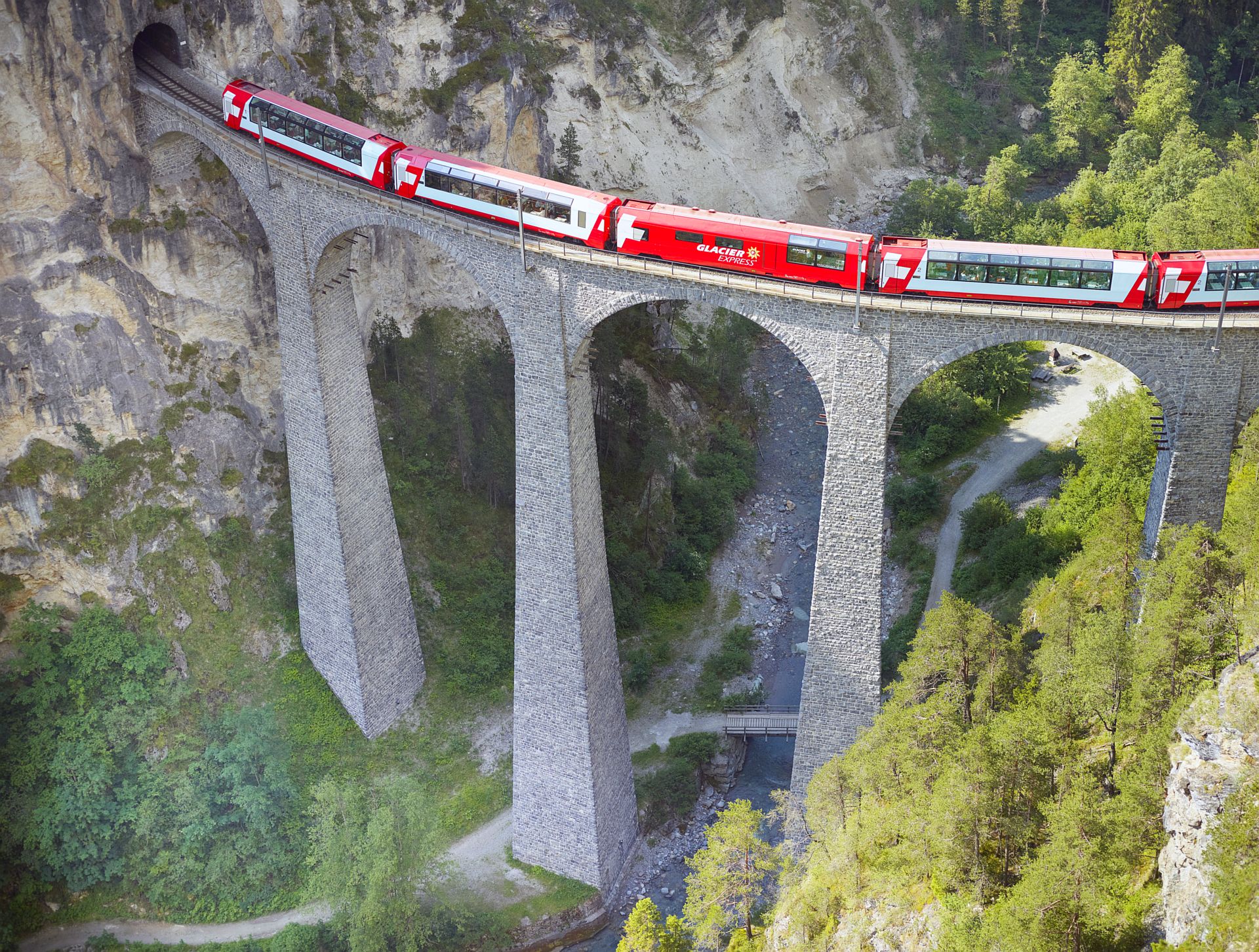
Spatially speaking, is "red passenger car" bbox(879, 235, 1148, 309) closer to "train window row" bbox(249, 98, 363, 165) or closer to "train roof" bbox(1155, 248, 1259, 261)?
"train roof" bbox(1155, 248, 1259, 261)

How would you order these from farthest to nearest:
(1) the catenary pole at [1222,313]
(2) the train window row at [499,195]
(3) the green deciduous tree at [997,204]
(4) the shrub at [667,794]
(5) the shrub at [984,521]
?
(3) the green deciduous tree at [997,204] → (5) the shrub at [984,521] → (4) the shrub at [667,794] → (2) the train window row at [499,195] → (1) the catenary pole at [1222,313]

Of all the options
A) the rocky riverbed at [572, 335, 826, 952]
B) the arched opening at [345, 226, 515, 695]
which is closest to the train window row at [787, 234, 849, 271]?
the rocky riverbed at [572, 335, 826, 952]

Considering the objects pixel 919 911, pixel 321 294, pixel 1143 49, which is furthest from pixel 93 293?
pixel 1143 49

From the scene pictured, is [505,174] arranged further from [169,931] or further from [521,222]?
[169,931]

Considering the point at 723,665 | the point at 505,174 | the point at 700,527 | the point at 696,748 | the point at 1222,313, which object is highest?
the point at 505,174

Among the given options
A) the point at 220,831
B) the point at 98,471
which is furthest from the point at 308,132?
the point at 220,831

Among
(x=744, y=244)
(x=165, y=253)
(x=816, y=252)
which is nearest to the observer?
(x=816, y=252)

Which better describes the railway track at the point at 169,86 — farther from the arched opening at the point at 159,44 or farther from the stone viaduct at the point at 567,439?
the stone viaduct at the point at 567,439

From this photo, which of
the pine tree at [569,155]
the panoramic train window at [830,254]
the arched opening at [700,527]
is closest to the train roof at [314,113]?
the panoramic train window at [830,254]
